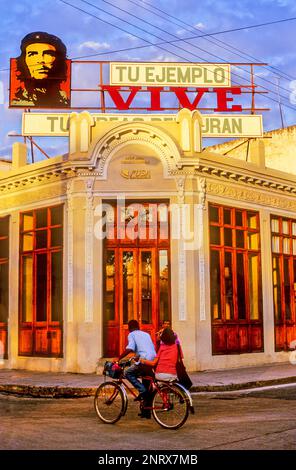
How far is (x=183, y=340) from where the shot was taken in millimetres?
17578

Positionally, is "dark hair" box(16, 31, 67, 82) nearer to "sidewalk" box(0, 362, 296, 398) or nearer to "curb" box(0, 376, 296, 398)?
"sidewalk" box(0, 362, 296, 398)

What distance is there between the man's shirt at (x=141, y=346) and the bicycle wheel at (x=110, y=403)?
0.63 meters

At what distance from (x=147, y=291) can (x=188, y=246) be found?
1742 mm

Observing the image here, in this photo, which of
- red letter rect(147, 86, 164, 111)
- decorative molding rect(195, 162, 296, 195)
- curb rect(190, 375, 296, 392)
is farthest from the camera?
red letter rect(147, 86, 164, 111)

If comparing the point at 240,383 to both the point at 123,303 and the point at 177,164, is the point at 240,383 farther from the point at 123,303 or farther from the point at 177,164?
the point at 177,164

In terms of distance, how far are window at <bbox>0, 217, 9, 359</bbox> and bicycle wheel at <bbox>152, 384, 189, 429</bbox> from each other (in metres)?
11.8

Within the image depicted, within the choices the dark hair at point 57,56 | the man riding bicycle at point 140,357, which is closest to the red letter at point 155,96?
the dark hair at point 57,56

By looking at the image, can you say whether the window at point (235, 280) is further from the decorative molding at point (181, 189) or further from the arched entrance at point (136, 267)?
the arched entrance at point (136, 267)

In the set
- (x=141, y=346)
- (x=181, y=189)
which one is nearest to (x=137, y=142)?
(x=181, y=189)

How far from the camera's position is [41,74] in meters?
22.6

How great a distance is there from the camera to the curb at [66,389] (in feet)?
47.4

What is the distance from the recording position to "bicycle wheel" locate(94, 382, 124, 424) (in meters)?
9.80

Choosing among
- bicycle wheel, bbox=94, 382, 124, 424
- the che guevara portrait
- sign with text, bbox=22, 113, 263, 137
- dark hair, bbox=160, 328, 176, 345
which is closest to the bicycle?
bicycle wheel, bbox=94, 382, 124, 424

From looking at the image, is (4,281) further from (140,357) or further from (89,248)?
(140,357)
